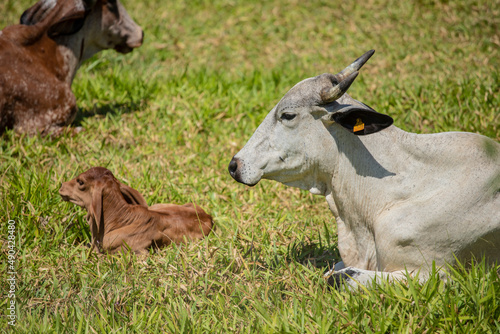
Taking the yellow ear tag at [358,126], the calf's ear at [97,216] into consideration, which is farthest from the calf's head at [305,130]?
the calf's ear at [97,216]

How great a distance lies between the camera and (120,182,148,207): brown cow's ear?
179 inches

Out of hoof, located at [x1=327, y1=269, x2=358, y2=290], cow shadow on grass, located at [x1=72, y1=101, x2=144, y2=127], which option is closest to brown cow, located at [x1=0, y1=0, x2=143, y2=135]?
cow shadow on grass, located at [x1=72, y1=101, x2=144, y2=127]

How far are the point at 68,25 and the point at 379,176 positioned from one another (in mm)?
4412

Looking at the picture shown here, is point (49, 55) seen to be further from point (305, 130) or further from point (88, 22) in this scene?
point (305, 130)

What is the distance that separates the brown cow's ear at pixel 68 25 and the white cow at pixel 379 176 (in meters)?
3.66

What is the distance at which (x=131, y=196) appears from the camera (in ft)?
15.0

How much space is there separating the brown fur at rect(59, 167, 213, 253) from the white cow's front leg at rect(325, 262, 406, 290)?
141 cm

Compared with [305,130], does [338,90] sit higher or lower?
higher

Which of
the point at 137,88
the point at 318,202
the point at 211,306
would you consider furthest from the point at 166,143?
the point at 211,306

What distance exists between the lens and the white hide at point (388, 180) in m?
3.04

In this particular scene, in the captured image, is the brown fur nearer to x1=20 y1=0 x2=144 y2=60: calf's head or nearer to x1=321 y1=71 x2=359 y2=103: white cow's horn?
x1=321 y1=71 x2=359 y2=103: white cow's horn

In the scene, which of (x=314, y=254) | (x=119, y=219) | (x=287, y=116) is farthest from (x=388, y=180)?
(x=119, y=219)

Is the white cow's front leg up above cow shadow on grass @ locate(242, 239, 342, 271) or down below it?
above

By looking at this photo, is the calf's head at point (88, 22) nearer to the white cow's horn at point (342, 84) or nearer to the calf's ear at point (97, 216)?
the calf's ear at point (97, 216)
